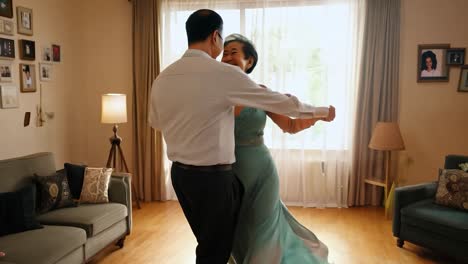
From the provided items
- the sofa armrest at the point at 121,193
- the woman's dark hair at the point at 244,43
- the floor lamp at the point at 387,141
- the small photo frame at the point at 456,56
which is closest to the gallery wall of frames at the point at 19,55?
the sofa armrest at the point at 121,193

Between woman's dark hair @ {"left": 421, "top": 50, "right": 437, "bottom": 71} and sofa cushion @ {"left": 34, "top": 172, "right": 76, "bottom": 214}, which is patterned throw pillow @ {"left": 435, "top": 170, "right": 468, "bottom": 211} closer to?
woman's dark hair @ {"left": 421, "top": 50, "right": 437, "bottom": 71}

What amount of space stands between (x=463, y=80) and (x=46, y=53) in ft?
16.4

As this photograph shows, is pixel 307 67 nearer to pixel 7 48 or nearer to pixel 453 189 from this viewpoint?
pixel 453 189

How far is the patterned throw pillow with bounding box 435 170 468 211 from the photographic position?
326 centimetres

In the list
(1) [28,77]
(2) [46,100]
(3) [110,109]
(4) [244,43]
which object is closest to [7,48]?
(1) [28,77]

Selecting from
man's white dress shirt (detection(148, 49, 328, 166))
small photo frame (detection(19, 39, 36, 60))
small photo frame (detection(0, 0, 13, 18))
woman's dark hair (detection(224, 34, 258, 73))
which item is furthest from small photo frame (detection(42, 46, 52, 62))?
man's white dress shirt (detection(148, 49, 328, 166))

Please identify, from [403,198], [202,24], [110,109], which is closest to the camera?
[202,24]

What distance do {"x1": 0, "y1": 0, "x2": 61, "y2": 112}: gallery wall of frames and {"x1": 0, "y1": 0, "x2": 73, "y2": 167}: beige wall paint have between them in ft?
0.07

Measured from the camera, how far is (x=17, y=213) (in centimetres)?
278

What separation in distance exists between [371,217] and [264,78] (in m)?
2.13

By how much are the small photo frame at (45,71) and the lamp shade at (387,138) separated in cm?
397

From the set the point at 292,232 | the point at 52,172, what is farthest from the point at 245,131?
the point at 52,172

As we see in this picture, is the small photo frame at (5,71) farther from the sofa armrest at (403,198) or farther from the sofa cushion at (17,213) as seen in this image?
the sofa armrest at (403,198)

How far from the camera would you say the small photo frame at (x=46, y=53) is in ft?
14.8
